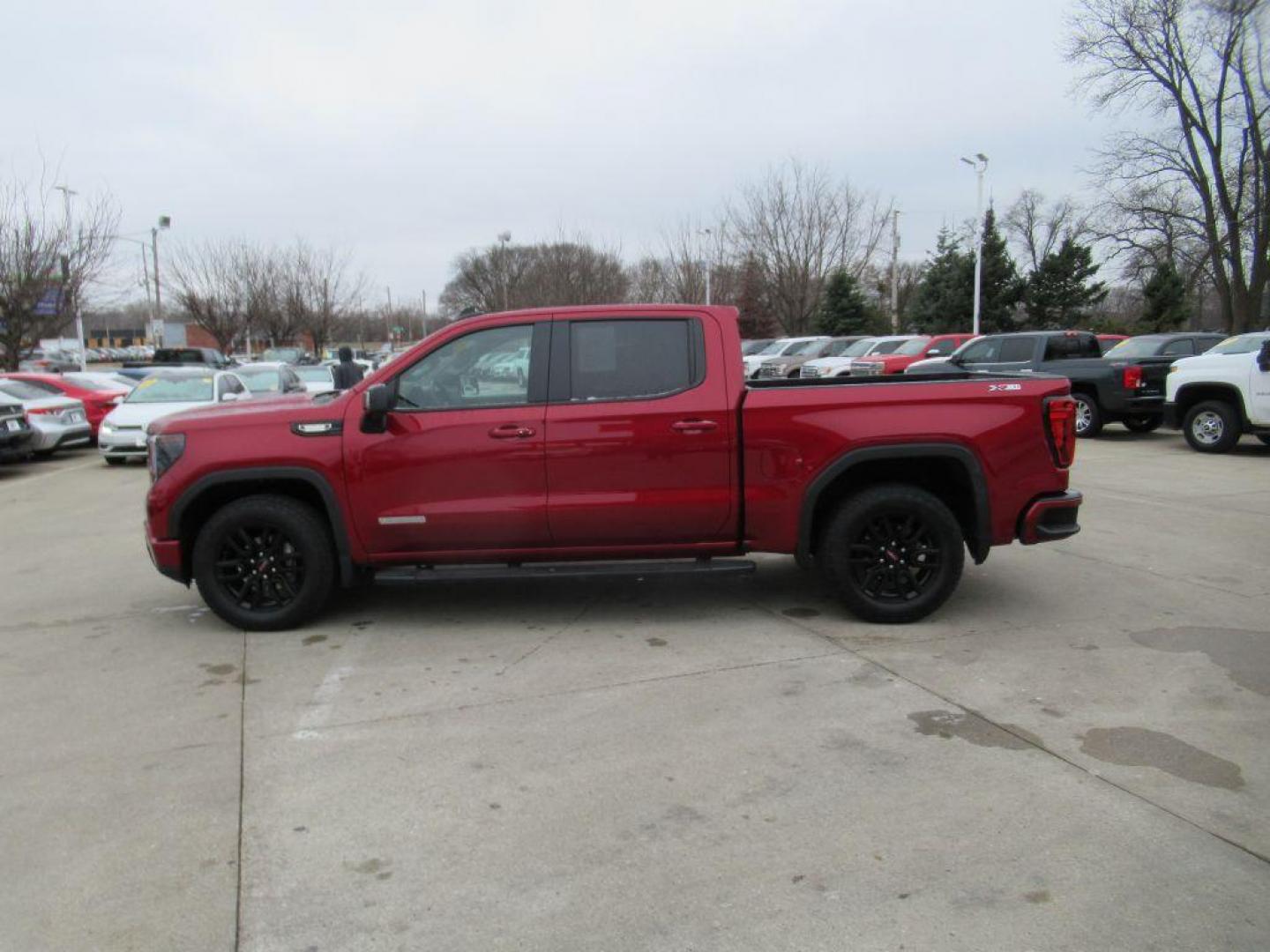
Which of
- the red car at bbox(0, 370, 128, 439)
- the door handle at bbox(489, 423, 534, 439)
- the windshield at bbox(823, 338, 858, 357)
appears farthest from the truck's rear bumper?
the windshield at bbox(823, 338, 858, 357)

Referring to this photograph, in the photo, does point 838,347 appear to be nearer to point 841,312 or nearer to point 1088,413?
point 1088,413

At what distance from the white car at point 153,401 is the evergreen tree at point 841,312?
104 ft

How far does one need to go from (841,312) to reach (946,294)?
20.1 feet

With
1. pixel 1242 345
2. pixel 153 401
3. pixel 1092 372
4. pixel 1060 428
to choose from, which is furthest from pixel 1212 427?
pixel 153 401

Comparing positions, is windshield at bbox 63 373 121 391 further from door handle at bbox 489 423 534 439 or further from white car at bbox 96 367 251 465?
door handle at bbox 489 423 534 439

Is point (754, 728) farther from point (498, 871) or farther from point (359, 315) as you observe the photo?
point (359, 315)

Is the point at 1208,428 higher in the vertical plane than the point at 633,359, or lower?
lower

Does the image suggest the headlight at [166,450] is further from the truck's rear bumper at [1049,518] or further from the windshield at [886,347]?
the windshield at [886,347]

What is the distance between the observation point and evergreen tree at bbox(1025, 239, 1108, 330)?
155ft

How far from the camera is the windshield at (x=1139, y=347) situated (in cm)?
1681

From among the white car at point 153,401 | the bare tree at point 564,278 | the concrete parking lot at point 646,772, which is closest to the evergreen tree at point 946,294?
the bare tree at point 564,278

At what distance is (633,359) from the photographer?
5582 millimetres

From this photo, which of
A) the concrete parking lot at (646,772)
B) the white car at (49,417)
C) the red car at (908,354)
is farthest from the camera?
the red car at (908,354)

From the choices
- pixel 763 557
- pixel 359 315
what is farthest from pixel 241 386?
pixel 359 315
